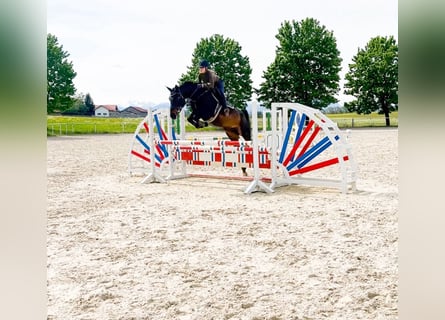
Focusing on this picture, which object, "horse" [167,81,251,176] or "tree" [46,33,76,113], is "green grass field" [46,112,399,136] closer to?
"tree" [46,33,76,113]

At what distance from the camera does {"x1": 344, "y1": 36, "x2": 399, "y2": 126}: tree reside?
32.3 meters

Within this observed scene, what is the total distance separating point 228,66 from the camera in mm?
35938

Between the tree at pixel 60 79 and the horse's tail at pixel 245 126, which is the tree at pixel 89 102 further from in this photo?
the horse's tail at pixel 245 126

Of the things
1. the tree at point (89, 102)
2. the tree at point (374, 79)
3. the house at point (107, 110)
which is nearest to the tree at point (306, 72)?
the tree at point (374, 79)

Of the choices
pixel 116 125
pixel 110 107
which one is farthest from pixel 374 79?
pixel 110 107

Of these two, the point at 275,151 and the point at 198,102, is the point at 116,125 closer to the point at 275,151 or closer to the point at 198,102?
the point at 198,102

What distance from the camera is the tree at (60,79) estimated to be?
3325 cm

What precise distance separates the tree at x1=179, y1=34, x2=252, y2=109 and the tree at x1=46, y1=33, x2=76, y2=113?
8836mm

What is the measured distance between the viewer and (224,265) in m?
3.29

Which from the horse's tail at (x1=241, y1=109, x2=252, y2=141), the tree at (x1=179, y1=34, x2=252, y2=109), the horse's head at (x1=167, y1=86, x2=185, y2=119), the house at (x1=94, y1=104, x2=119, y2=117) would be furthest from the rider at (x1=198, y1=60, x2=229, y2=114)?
the house at (x1=94, y1=104, x2=119, y2=117)

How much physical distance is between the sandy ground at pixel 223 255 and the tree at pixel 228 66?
28642 mm
